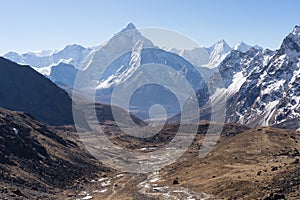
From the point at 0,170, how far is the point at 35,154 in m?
25.0

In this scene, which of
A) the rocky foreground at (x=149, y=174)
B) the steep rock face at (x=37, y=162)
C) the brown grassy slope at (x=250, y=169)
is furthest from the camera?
the steep rock face at (x=37, y=162)

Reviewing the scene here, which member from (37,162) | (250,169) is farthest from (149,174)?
(250,169)

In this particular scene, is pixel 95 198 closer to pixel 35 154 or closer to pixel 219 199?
pixel 219 199

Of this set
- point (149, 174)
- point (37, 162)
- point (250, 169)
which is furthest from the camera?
point (149, 174)

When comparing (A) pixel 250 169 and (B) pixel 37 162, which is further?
(B) pixel 37 162

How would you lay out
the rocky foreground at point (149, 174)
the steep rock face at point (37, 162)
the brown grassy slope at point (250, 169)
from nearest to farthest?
1. the brown grassy slope at point (250, 169)
2. the rocky foreground at point (149, 174)
3. the steep rock face at point (37, 162)

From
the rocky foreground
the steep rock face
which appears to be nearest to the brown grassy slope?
the rocky foreground

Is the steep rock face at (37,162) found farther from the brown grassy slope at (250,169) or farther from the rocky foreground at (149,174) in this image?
the brown grassy slope at (250,169)

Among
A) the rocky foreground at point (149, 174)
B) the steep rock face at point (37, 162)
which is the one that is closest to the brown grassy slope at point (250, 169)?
the rocky foreground at point (149, 174)

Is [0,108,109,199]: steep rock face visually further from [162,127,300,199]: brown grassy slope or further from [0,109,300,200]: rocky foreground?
[162,127,300,199]: brown grassy slope

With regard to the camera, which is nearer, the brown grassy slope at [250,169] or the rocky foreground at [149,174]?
the brown grassy slope at [250,169]

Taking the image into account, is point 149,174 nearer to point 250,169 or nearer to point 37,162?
point 37,162

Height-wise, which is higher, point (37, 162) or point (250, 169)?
point (37, 162)

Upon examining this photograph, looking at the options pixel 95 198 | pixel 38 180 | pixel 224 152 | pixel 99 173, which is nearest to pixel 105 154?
pixel 99 173
